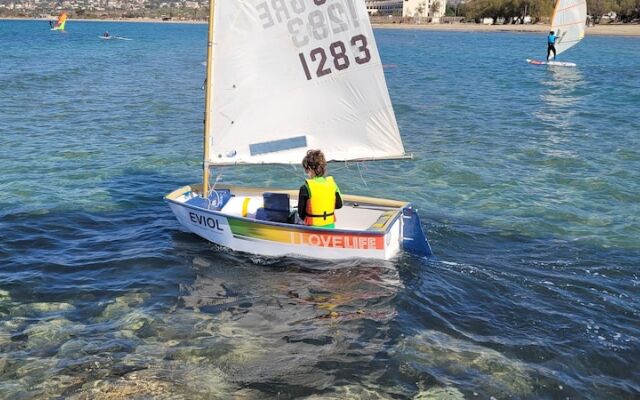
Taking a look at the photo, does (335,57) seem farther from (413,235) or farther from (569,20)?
(569,20)

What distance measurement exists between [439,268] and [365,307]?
2.14 meters

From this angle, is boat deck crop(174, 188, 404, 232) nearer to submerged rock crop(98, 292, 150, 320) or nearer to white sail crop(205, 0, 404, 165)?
white sail crop(205, 0, 404, 165)

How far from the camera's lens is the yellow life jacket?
10312 millimetres

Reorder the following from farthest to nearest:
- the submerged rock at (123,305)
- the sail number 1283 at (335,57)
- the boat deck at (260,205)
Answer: the boat deck at (260,205) → the sail number 1283 at (335,57) → the submerged rock at (123,305)

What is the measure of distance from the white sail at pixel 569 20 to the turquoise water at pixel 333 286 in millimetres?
31058

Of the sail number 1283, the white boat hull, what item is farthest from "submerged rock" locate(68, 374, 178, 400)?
the sail number 1283

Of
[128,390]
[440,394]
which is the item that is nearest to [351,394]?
[440,394]

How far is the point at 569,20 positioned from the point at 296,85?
4525 centimetres

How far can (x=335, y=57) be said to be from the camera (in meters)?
11.2

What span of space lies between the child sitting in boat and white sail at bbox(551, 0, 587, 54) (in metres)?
45.0

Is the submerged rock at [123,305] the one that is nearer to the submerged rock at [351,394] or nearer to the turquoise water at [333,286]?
the turquoise water at [333,286]

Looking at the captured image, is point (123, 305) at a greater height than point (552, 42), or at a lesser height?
lesser

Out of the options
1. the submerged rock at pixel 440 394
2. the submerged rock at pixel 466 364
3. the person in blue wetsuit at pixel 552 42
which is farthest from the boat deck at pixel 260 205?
the person in blue wetsuit at pixel 552 42

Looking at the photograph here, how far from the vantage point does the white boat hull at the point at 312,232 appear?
34.2 ft
